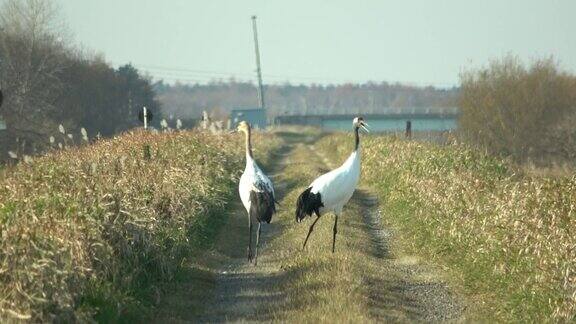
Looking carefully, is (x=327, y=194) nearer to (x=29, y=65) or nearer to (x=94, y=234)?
(x=94, y=234)

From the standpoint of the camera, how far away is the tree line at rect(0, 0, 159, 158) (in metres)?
43.2

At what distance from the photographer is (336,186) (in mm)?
15008

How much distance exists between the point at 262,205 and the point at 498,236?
3.99 meters

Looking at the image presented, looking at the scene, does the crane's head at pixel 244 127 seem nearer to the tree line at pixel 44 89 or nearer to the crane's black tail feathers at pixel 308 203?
the crane's black tail feathers at pixel 308 203

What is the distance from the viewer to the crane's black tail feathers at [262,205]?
14711 millimetres

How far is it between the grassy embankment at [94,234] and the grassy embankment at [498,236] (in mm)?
4092

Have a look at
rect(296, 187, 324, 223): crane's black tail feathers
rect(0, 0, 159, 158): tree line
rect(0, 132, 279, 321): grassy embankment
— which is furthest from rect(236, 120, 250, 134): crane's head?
rect(0, 0, 159, 158): tree line

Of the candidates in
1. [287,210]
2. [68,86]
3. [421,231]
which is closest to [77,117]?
[68,86]

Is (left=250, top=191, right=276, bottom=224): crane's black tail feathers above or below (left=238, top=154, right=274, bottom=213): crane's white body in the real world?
below

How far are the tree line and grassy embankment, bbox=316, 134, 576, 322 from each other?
20359mm

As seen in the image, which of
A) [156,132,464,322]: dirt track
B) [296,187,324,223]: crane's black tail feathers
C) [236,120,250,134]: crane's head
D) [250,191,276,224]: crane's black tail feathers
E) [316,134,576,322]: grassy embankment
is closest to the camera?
[316,134,576,322]: grassy embankment

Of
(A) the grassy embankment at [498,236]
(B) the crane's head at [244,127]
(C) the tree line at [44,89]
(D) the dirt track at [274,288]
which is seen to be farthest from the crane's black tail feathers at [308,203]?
(C) the tree line at [44,89]

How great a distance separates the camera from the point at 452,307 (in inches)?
455

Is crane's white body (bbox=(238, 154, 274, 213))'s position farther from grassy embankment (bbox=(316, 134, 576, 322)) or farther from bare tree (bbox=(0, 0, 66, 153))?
bare tree (bbox=(0, 0, 66, 153))
